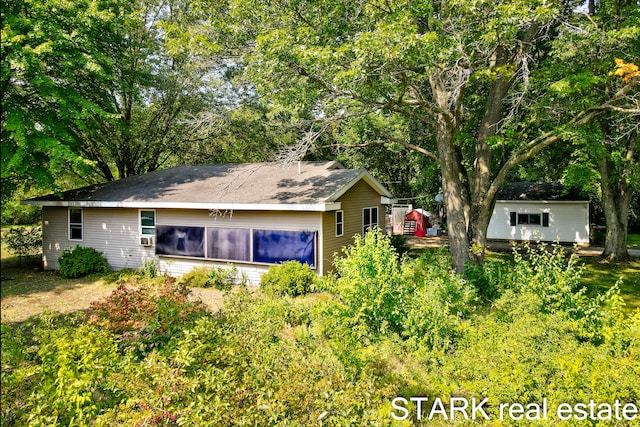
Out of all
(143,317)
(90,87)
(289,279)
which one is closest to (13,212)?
(143,317)

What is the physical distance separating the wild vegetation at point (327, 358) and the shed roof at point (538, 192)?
18115 mm

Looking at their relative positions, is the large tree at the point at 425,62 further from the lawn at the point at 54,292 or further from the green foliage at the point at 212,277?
the lawn at the point at 54,292

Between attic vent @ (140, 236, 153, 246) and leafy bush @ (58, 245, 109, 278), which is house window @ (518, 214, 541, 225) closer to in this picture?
attic vent @ (140, 236, 153, 246)

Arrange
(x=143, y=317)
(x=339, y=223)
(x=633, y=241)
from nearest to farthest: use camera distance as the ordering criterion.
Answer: (x=143, y=317) < (x=339, y=223) < (x=633, y=241)

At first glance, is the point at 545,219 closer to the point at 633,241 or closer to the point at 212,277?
the point at 633,241

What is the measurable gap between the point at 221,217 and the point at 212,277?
208 centimetres

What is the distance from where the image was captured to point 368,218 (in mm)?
15656

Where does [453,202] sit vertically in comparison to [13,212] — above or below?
above

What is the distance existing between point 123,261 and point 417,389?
13.1 m

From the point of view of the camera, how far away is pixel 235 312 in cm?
577

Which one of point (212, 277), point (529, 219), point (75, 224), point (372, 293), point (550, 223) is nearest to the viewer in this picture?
point (372, 293)

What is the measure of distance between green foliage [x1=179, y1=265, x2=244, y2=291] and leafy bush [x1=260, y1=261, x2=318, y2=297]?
1.95m

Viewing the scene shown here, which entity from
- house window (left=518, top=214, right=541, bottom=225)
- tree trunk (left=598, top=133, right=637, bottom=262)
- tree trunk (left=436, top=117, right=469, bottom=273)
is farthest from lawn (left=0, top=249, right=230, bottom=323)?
house window (left=518, top=214, right=541, bottom=225)

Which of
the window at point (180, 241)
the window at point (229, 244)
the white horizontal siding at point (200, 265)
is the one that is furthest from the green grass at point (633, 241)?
the window at point (180, 241)
